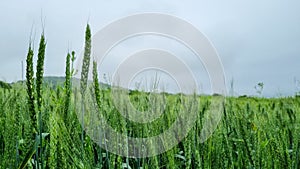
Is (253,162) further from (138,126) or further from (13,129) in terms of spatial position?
(13,129)

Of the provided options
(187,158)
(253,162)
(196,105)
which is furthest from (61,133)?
(196,105)

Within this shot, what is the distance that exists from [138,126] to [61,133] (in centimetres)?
84

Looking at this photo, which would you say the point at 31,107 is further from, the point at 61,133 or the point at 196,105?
the point at 196,105

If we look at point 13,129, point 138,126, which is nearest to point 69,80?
point 13,129

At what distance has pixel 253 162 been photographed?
1.34 meters

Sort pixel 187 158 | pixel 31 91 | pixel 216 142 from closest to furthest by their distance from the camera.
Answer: pixel 31 91 < pixel 187 158 < pixel 216 142

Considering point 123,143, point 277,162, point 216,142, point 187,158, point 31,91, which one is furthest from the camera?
point 216,142

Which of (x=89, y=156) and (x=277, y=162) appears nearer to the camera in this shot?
(x=89, y=156)

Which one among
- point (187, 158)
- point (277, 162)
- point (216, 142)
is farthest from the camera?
point (216, 142)

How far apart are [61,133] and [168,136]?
0.46 m

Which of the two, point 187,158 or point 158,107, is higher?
point 158,107

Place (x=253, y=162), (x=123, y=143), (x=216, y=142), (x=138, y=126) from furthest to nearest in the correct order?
(x=138, y=126) → (x=216, y=142) → (x=253, y=162) → (x=123, y=143)

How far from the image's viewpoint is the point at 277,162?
1.53 m

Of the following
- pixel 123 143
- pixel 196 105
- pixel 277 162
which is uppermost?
pixel 196 105
